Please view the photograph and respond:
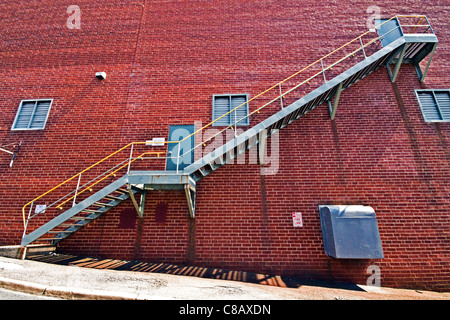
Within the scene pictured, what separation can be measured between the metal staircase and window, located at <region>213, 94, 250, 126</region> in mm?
532

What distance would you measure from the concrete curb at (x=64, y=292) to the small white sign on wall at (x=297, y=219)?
13.9 feet

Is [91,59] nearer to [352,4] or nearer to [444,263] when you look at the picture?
[352,4]

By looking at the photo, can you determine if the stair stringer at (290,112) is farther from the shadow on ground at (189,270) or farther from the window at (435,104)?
the shadow on ground at (189,270)

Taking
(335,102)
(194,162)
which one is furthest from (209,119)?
(335,102)

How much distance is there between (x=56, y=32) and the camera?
29.5 ft

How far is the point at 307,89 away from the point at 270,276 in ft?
19.6

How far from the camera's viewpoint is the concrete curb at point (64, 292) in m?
3.43

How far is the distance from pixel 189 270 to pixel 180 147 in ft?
11.5

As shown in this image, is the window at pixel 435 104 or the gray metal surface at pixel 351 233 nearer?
the gray metal surface at pixel 351 233
